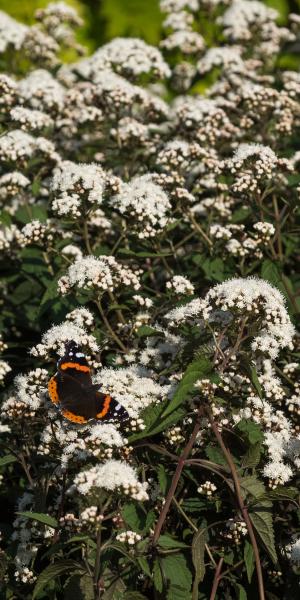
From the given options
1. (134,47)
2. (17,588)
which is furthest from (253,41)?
(17,588)

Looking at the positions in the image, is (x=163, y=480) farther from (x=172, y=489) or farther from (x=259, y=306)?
(x=259, y=306)

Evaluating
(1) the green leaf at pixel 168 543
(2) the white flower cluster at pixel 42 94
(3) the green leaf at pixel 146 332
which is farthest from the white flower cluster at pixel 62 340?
(2) the white flower cluster at pixel 42 94

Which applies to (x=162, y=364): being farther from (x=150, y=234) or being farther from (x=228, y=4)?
(x=228, y=4)

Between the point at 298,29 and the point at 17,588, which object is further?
the point at 298,29

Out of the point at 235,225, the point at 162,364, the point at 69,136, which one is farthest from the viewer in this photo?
the point at 69,136

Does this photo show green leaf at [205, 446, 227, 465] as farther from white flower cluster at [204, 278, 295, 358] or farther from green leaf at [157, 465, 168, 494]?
white flower cluster at [204, 278, 295, 358]

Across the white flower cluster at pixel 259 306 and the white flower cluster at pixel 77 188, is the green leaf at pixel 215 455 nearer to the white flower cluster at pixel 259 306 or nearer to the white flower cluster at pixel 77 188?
the white flower cluster at pixel 259 306

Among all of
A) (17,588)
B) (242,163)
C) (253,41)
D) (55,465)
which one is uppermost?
(253,41)
